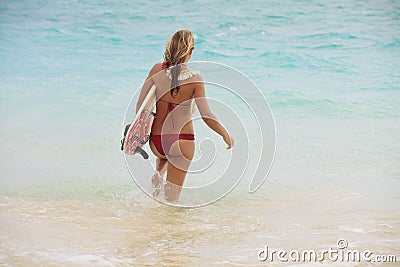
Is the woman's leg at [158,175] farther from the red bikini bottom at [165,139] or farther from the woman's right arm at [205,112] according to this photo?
the woman's right arm at [205,112]

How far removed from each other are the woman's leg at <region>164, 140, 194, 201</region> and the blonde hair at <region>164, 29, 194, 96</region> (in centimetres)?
35

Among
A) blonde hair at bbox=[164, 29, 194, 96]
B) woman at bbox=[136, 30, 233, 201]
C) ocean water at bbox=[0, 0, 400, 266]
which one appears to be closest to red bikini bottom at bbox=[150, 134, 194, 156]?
woman at bbox=[136, 30, 233, 201]

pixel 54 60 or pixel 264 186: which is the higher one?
pixel 54 60

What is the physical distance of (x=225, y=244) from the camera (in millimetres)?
3348

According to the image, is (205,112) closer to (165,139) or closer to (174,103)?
(174,103)

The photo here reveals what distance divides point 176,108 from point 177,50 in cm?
35

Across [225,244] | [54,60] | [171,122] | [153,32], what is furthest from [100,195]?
[153,32]

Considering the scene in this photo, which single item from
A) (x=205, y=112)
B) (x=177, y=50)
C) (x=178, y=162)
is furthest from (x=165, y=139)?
(x=177, y=50)

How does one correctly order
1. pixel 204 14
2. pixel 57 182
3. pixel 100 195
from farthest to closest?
pixel 204 14 → pixel 57 182 → pixel 100 195

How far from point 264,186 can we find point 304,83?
3.16 meters

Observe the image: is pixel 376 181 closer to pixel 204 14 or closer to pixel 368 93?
pixel 368 93

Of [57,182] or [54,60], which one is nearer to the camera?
[57,182]

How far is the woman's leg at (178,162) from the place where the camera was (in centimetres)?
370

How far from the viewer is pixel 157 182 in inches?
154
